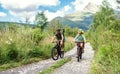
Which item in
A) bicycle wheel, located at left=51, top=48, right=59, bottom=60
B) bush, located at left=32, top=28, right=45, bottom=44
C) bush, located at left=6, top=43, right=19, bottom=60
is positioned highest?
bush, located at left=32, top=28, right=45, bottom=44

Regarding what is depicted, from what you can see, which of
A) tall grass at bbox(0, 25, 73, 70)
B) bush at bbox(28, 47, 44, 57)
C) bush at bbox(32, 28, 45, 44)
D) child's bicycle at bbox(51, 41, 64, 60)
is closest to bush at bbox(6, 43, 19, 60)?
tall grass at bbox(0, 25, 73, 70)

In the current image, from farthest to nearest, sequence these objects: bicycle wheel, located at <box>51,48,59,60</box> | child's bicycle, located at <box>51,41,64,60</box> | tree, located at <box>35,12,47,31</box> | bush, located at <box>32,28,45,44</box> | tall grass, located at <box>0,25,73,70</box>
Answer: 1. tree, located at <box>35,12,47,31</box>
2. bush, located at <box>32,28,45,44</box>
3. child's bicycle, located at <box>51,41,64,60</box>
4. bicycle wheel, located at <box>51,48,59,60</box>
5. tall grass, located at <box>0,25,73,70</box>

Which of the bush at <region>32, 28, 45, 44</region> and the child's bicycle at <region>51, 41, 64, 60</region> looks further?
the bush at <region>32, 28, 45, 44</region>

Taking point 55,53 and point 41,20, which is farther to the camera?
point 41,20

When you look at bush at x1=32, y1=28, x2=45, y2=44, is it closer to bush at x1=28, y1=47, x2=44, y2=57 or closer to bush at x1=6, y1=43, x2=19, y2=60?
bush at x1=28, y1=47, x2=44, y2=57

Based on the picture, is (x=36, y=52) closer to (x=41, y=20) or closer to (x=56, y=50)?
(x=56, y=50)

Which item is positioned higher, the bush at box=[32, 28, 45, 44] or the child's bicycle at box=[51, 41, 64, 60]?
the bush at box=[32, 28, 45, 44]

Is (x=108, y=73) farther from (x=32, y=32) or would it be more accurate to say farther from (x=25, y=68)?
(x=32, y=32)

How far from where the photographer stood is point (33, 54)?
810 inches

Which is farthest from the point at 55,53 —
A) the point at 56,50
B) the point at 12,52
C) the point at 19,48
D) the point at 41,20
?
the point at 41,20

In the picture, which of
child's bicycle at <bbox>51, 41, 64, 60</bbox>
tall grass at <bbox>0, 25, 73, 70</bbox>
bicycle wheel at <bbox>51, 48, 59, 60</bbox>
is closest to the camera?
tall grass at <bbox>0, 25, 73, 70</bbox>

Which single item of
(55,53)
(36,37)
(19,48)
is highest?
(36,37)

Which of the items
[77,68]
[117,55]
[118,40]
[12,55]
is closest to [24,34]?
[12,55]

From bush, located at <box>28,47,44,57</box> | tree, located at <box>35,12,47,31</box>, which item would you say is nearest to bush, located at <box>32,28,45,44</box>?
bush, located at <box>28,47,44,57</box>
